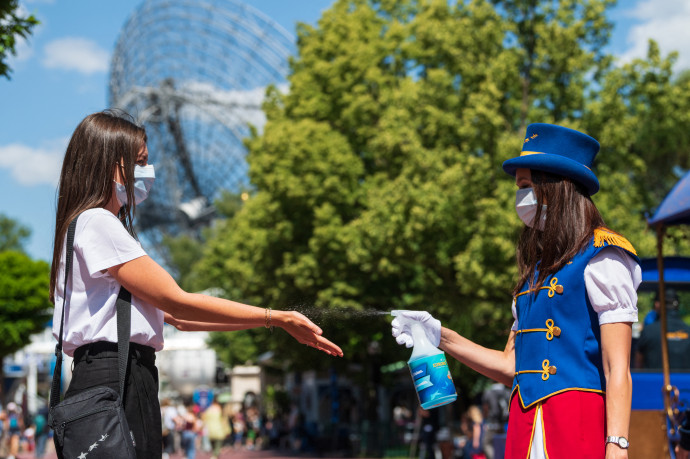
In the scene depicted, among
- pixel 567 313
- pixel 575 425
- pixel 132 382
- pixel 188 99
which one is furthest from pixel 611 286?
pixel 188 99

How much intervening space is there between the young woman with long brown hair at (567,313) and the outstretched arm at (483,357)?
0.20ft

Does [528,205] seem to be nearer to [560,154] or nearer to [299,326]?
[560,154]

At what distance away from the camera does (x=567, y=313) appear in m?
Result: 3.19

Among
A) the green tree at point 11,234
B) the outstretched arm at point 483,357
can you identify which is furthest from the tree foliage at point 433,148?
the green tree at point 11,234

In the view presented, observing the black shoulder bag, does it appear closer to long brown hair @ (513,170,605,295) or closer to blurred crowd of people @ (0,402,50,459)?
long brown hair @ (513,170,605,295)

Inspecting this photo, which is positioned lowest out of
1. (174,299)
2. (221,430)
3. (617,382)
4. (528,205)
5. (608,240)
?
(221,430)

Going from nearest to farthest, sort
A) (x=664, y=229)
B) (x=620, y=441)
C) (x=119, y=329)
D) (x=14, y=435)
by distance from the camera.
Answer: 1. (x=119, y=329)
2. (x=620, y=441)
3. (x=664, y=229)
4. (x=14, y=435)

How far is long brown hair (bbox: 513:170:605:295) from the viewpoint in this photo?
10.8 ft

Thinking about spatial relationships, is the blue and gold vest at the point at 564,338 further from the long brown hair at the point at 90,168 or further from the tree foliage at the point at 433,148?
the tree foliage at the point at 433,148

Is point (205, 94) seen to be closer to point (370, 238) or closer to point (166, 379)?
point (166, 379)

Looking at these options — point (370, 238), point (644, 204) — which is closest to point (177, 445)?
point (370, 238)

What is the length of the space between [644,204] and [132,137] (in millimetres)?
21879

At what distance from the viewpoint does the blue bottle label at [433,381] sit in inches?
135

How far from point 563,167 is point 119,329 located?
174 centimetres
